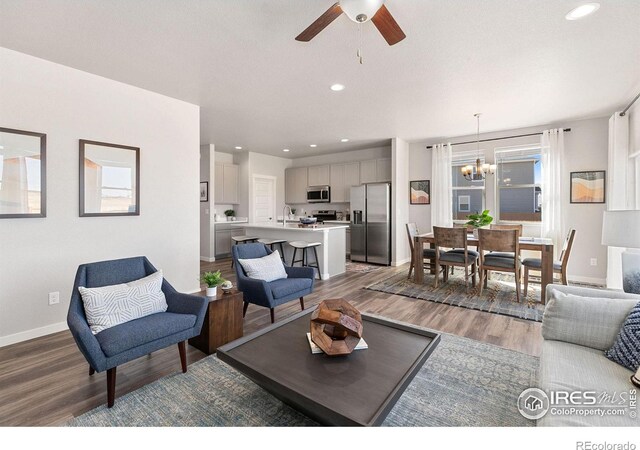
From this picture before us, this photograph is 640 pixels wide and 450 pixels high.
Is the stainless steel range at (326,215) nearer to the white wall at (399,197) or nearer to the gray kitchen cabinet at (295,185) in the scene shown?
the gray kitchen cabinet at (295,185)

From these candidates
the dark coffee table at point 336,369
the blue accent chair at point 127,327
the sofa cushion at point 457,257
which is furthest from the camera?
the sofa cushion at point 457,257

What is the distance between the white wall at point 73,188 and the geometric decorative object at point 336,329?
9.06 feet

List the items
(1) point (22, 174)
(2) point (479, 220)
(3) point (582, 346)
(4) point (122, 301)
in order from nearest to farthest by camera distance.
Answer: (3) point (582, 346) < (4) point (122, 301) < (1) point (22, 174) < (2) point (479, 220)

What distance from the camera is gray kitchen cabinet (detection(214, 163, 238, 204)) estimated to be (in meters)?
7.22

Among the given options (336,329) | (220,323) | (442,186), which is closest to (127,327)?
(220,323)

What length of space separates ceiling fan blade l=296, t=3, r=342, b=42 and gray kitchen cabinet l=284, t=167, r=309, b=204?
6.03 m

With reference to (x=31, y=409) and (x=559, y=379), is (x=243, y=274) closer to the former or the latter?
(x=31, y=409)

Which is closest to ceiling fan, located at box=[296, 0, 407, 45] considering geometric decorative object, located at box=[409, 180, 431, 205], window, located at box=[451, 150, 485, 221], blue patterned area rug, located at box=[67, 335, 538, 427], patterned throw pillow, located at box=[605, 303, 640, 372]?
patterned throw pillow, located at box=[605, 303, 640, 372]

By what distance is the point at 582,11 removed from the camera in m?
2.12

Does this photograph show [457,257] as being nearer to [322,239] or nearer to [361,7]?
[322,239]

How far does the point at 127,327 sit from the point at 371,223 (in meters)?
5.14

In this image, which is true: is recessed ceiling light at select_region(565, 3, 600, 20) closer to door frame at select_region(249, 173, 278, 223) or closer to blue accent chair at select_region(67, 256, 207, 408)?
blue accent chair at select_region(67, 256, 207, 408)

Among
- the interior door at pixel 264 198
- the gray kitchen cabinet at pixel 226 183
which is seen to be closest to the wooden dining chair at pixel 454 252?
the interior door at pixel 264 198

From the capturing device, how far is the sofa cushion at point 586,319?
5.39 feet
